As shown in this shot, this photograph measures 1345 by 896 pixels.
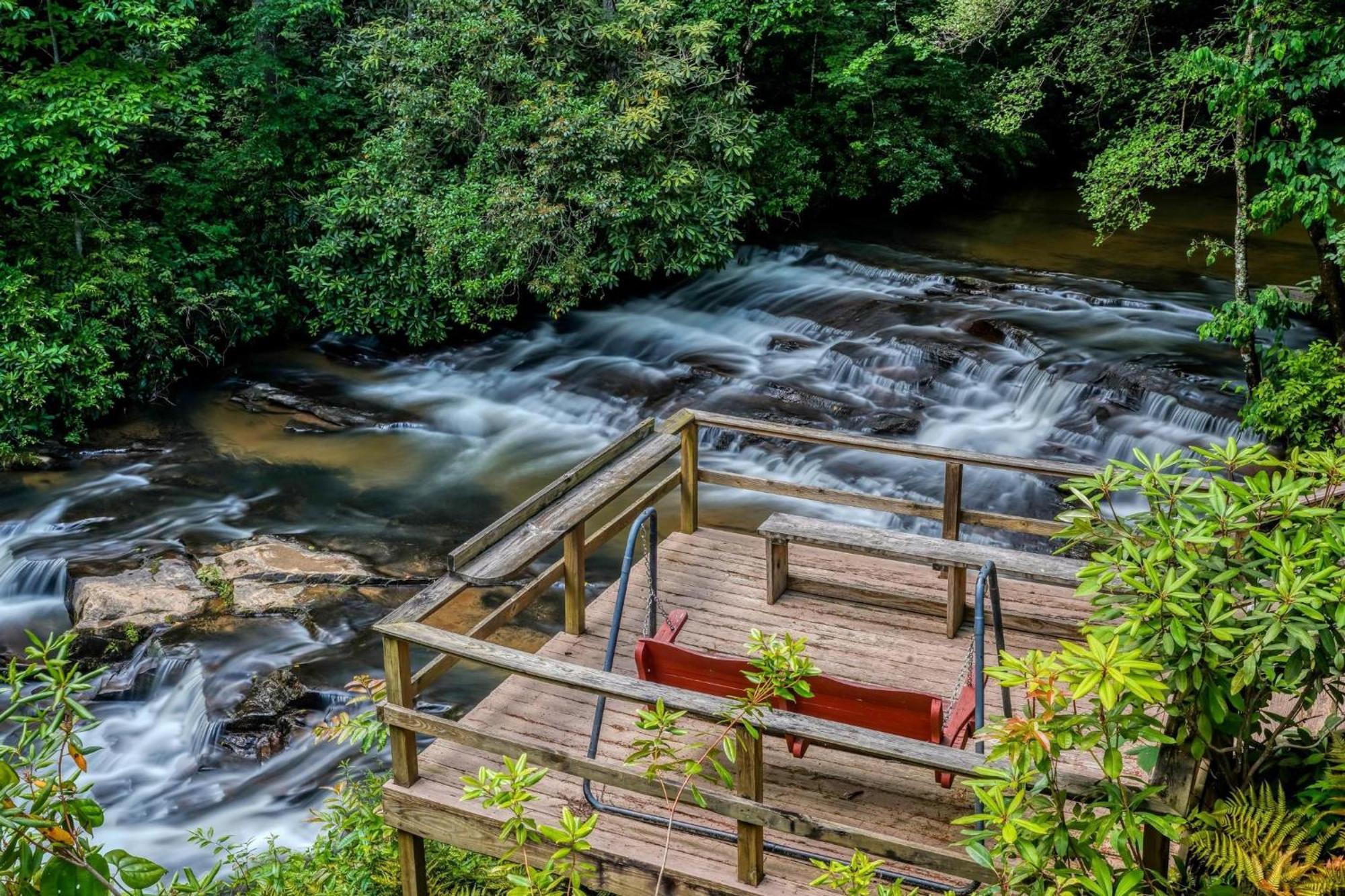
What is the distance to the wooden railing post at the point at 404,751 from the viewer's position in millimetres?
4914

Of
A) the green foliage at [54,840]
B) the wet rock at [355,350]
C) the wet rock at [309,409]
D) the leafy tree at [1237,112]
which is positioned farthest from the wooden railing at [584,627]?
the wet rock at [355,350]

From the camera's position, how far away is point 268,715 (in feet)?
27.9

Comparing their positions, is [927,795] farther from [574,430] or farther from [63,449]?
[63,449]

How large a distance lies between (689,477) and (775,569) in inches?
41.8

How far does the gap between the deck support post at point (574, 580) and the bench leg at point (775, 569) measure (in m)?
1.16

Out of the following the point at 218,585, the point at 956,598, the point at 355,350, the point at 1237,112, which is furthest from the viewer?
the point at 355,350

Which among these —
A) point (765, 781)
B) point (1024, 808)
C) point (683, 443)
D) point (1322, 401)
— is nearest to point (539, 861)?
point (765, 781)

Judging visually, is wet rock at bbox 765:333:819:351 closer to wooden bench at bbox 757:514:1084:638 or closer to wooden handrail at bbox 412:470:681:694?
wooden handrail at bbox 412:470:681:694

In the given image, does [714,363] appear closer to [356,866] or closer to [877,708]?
[356,866]

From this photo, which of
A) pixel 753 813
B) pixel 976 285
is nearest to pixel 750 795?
pixel 753 813

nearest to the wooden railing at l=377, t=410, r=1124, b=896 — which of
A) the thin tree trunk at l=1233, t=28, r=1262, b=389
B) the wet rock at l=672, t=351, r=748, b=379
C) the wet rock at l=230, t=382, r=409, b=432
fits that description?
the thin tree trunk at l=1233, t=28, r=1262, b=389

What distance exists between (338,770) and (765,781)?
4.09 metres

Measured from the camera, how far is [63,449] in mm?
13312

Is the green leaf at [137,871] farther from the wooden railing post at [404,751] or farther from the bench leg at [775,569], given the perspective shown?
the bench leg at [775,569]
